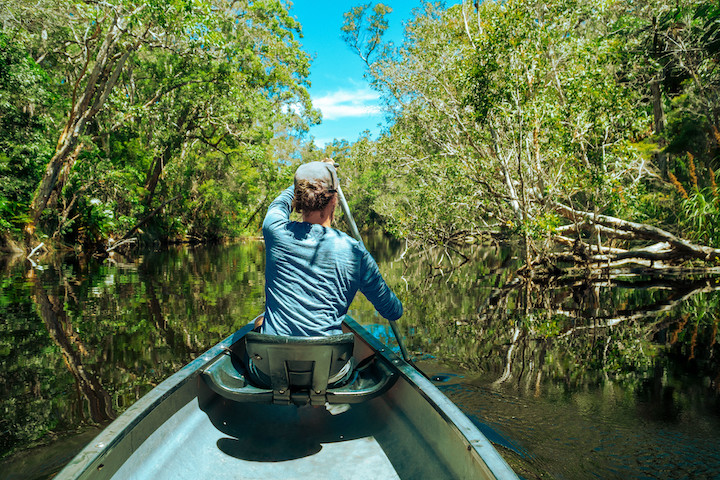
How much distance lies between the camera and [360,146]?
1566 centimetres

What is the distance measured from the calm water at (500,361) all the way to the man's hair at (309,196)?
5.81ft

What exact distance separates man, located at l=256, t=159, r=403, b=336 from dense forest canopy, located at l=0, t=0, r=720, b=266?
24.8 ft

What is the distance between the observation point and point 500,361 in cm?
469

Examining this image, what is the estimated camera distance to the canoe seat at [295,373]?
6.78 ft

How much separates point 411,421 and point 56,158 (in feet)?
50.9

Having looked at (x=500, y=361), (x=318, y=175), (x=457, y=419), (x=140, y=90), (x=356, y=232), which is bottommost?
(x=500, y=361)

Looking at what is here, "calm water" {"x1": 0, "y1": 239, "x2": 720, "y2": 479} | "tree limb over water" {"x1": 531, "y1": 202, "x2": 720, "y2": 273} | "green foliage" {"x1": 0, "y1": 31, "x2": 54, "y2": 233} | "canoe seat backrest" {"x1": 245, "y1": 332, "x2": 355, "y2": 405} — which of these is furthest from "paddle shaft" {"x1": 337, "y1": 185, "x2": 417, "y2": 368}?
"green foliage" {"x1": 0, "y1": 31, "x2": 54, "y2": 233}

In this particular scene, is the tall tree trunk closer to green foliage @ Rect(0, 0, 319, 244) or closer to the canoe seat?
green foliage @ Rect(0, 0, 319, 244)

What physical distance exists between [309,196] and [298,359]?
0.86 meters

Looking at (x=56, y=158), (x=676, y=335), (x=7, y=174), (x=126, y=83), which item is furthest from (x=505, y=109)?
(x=126, y=83)

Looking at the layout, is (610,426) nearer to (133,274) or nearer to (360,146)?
(133,274)

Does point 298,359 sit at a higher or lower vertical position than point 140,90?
lower

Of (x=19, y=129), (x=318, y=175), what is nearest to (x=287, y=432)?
(x=318, y=175)

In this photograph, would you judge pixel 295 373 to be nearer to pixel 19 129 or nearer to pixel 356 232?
pixel 356 232
